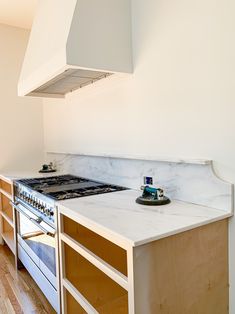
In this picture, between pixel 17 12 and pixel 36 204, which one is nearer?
pixel 36 204

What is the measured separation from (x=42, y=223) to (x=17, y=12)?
229 cm

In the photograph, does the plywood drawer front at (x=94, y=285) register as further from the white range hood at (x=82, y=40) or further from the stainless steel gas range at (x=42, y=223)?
the white range hood at (x=82, y=40)

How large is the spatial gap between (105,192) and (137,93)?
70 cm

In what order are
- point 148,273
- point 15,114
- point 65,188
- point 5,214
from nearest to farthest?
point 148,273, point 65,188, point 5,214, point 15,114

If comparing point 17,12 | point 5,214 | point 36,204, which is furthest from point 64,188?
point 17,12

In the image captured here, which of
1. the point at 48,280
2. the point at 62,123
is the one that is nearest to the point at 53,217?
the point at 48,280

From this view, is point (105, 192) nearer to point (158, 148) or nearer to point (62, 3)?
point (158, 148)

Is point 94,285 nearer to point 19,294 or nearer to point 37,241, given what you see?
point 37,241

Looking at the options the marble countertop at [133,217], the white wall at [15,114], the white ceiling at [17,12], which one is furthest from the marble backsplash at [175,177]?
the white ceiling at [17,12]

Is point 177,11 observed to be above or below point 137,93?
above

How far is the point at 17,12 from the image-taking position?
2721mm

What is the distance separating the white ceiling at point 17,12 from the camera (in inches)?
99.2

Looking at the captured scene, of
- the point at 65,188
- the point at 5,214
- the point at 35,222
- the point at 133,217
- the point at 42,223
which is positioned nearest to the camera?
the point at 133,217

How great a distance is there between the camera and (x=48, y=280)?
5.65ft
